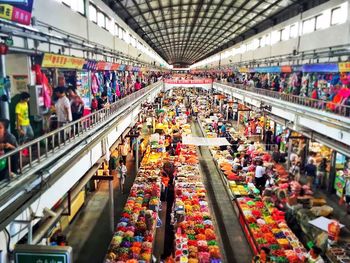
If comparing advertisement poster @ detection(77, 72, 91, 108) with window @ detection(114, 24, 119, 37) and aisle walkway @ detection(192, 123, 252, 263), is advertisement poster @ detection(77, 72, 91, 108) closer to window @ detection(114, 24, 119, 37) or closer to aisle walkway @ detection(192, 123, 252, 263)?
aisle walkway @ detection(192, 123, 252, 263)

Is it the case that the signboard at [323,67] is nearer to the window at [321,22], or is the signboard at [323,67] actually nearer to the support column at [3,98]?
the window at [321,22]

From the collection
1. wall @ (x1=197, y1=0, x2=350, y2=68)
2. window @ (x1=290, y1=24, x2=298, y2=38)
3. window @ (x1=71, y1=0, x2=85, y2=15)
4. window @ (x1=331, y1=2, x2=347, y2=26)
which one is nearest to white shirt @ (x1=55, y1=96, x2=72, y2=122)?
window @ (x1=71, y1=0, x2=85, y2=15)

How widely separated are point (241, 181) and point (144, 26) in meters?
20.1

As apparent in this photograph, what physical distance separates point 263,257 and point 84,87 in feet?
25.6

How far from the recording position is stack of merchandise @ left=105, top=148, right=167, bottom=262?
874 centimetres

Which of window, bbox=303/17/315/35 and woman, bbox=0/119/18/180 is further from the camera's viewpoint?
window, bbox=303/17/315/35

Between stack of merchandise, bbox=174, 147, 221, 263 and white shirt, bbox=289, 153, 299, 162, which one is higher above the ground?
white shirt, bbox=289, 153, 299, 162

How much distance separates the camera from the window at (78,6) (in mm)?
11547

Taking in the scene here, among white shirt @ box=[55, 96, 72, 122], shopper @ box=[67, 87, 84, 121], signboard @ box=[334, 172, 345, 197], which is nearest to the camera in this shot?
white shirt @ box=[55, 96, 72, 122]

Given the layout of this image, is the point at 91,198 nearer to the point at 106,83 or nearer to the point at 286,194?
the point at 106,83

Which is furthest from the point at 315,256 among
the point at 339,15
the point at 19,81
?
the point at 339,15

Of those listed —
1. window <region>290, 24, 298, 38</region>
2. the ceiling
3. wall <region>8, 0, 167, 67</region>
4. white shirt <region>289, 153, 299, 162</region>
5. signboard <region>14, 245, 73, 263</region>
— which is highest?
the ceiling

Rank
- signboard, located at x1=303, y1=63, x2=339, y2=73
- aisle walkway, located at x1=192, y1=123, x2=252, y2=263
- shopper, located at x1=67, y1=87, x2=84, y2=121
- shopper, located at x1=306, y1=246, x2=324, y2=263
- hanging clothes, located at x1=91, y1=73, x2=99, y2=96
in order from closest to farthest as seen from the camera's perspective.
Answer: shopper, located at x1=306, y1=246, x2=324, y2=263 → shopper, located at x1=67, y1=87, x2=84, y2=121 → aisle walkway, located at x1=192, y1=123, x2=252, y2=263 → signboard, located at x1=303, y1=63, x2=339, y2=73 → hanging clothes, located at x1=91, y1=73, x2=99, y2=96

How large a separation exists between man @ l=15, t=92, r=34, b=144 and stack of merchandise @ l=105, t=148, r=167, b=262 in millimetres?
4118
